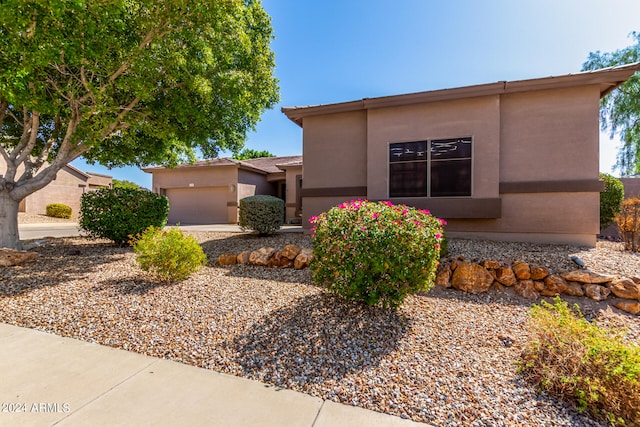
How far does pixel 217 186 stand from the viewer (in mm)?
17172

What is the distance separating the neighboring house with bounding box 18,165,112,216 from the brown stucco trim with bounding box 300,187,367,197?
60.8ft

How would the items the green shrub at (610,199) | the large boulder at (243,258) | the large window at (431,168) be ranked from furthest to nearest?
the green shrub at (610,199)
the large window at (431,168)
the large boulder at (243,258)

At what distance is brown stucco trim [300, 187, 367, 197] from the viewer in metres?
→ 8.73

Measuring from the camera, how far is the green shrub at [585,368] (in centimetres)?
217

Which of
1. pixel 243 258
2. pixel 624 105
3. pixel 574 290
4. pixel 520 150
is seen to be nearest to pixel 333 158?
pixel 243 258

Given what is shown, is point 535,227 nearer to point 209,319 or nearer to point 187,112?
point 209,319

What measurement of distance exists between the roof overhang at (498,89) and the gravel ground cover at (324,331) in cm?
410

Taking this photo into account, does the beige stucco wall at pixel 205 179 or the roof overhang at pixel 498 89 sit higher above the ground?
the roof overhang at pixel 498 89

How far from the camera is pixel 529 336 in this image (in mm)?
3332

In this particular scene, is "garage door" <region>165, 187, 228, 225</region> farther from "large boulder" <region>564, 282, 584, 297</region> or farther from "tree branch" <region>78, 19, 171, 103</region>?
"large boulder" <region>564, 282, 584, 297</region>

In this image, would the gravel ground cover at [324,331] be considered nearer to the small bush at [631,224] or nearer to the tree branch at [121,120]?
the small bush at [631,224]

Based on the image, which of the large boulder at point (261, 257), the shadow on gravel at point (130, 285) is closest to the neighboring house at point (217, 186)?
the large boulder at point (261, 257)

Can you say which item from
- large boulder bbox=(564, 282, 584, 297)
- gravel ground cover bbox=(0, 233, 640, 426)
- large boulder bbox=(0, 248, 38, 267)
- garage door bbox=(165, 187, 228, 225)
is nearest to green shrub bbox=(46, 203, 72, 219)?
garage door bbox=(165, 187, 228, 225)

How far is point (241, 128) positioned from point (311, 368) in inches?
300
